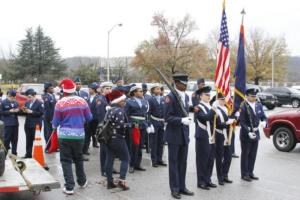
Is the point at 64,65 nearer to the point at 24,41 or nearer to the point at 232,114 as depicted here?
the point at 24,41

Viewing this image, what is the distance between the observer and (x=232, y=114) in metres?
7.62

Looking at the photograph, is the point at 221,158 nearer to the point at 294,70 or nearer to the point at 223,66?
the point at 223,66

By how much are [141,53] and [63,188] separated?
1763 inches

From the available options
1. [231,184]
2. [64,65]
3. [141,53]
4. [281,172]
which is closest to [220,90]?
[231,184]

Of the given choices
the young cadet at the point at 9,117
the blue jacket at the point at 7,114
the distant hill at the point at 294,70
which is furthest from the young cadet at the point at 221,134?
the distant hill at the point at 294,70

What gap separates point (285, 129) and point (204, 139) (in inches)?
197

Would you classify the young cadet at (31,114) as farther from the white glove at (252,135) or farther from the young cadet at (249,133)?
the white glove at (252,135)

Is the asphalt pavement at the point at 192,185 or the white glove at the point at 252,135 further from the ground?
the white glove at the point at 252,135

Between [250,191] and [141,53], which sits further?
[141,53]

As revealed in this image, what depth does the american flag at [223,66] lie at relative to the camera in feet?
25.3

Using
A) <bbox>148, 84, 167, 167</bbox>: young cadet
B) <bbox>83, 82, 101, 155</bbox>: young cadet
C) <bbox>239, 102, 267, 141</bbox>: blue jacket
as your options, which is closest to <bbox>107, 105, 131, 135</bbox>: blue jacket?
<bbox>148, 84, 167, 167</bbox>: young cadet

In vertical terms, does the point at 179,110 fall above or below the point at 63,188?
above

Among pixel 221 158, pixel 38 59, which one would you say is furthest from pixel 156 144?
pixel 38 59

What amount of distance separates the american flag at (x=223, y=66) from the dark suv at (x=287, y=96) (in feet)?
77.6
